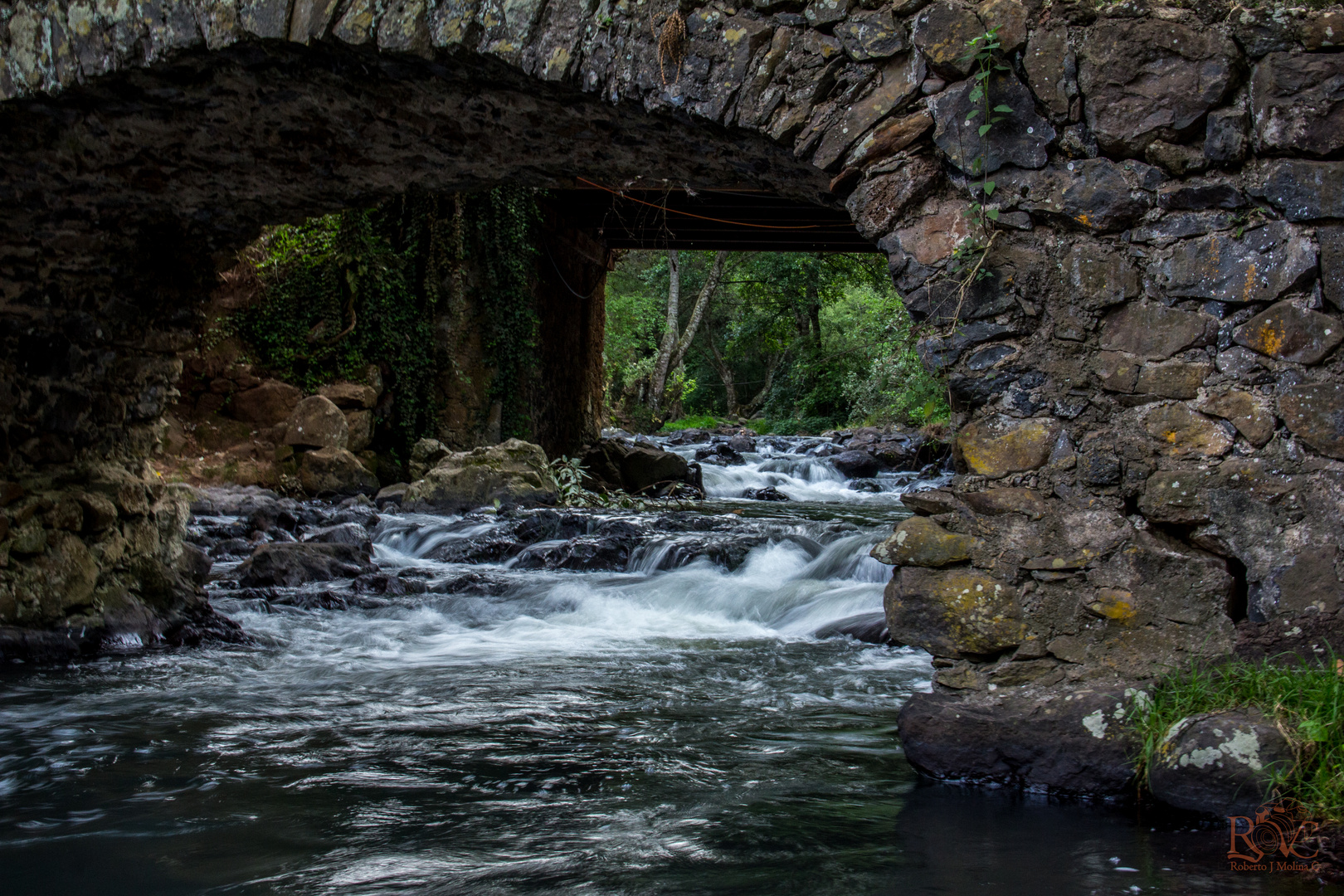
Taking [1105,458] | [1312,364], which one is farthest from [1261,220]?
[1105,458]

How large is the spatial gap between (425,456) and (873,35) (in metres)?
9.63

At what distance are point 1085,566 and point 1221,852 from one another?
2.67 ft

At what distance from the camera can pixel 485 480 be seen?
418 inches

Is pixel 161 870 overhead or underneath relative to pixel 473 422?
underneath

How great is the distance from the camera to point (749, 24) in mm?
3133

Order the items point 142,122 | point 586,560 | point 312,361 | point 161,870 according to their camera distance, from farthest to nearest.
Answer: point 312,361 < point 586,560 < point 142,122 < point 161,870

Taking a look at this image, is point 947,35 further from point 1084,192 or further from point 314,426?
point 314,426

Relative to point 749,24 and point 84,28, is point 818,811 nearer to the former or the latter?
point 749,24

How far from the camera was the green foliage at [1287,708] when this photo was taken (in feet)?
7.88

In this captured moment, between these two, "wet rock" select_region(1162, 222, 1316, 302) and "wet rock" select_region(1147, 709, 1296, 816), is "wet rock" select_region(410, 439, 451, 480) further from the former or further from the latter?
"wet rock" select_region(1147, 709, 1296, 816)

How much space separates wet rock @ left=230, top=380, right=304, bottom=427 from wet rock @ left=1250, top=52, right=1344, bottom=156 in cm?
1072

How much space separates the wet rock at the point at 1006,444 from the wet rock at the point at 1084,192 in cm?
63

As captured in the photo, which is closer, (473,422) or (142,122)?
(142,122)

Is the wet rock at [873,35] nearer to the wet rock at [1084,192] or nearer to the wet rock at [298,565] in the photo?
the wet rock at [1084,192]
